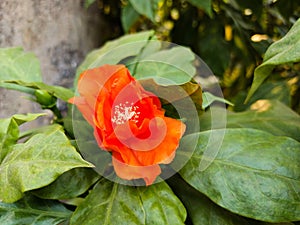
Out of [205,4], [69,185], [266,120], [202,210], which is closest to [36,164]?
[69,185]

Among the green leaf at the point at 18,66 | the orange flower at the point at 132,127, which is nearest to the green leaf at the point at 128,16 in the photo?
the green leaf at the point at 18,66

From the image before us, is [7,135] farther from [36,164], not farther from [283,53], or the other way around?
[283,53]

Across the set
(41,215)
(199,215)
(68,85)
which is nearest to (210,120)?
(199,215)

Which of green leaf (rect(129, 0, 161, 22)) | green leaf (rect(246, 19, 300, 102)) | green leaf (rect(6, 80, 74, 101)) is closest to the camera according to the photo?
green leaf (rect(246, 19, 300, 102))

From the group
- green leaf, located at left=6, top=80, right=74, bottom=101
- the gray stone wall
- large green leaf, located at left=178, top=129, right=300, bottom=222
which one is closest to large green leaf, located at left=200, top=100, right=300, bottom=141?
large green leaf, located at left=178, top=129, right=300, bottom=222

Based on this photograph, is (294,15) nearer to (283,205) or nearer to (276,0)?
(276,0)

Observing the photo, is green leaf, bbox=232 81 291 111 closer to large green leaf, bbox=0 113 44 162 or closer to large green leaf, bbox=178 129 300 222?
large green leaf, bbox=178 129 300 222
